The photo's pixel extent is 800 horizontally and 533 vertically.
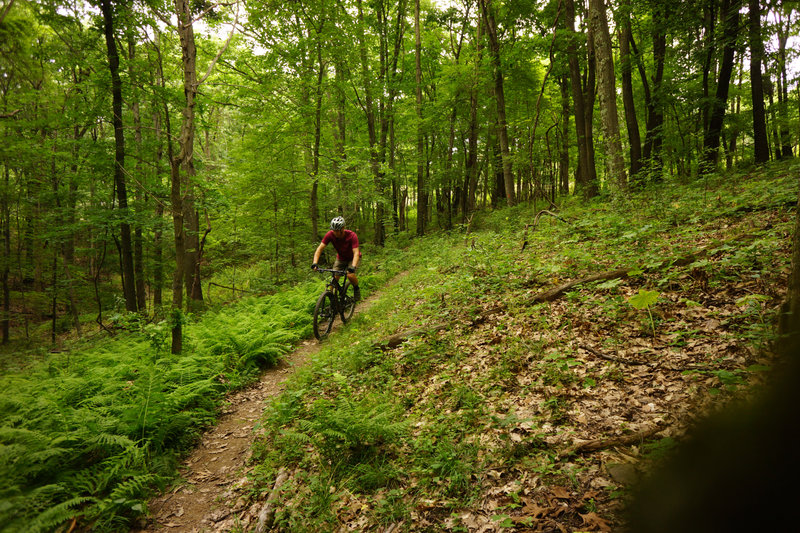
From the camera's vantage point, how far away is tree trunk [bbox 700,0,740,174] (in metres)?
10.5

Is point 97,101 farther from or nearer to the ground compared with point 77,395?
farther from the ground

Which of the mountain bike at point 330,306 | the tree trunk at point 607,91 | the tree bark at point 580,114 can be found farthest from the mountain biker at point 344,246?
the tree bark at point 580,114

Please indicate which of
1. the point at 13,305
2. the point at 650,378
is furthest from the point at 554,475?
the point at 13,305

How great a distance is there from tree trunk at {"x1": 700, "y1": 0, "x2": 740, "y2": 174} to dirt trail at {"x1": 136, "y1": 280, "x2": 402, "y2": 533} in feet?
41.6

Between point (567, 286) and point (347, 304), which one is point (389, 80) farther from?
point (567, 286)

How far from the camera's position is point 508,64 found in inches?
592

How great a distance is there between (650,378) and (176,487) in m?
5.31

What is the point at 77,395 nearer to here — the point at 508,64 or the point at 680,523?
the point at 680,523

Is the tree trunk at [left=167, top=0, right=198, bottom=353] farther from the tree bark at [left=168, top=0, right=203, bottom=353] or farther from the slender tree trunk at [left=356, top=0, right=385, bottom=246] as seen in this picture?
the slender tree trunk at [left=356, top=0, right=385, bottom=246]

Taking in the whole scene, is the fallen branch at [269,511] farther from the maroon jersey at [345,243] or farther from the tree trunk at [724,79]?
the tree trunk at [724,79]

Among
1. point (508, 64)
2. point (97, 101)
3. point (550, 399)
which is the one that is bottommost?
point (550, 399)

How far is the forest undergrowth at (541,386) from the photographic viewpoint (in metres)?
2.80

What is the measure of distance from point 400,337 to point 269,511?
340cm

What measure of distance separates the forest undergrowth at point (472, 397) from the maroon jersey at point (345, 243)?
7.42 feet
